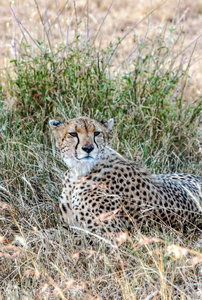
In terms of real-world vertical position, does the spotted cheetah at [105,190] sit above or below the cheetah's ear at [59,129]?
below

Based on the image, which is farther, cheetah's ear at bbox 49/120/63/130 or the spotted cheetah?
cheetah's ear at bbox 49/120/63/130

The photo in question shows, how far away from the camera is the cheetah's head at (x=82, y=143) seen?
2617 mm

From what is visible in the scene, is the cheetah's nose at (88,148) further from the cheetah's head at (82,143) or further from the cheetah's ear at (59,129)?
the cheetah's ear at (59,129)

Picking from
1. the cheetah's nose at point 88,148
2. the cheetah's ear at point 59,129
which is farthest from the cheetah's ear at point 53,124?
the cheetah's nose at point 88,148

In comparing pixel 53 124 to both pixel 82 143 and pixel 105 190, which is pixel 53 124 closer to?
pixel 82 143

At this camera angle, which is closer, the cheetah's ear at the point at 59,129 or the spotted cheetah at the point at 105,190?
the spotted cheetah at the point at 105,190

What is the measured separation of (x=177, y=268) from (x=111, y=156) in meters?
0.83

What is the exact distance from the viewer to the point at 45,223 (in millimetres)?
2869

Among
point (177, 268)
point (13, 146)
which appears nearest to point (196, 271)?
point (177, 268)

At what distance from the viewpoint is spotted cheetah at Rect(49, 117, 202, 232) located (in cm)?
262

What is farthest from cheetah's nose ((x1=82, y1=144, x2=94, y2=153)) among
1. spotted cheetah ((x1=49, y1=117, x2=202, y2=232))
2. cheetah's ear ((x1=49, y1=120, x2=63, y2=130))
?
cheetah's ear ((x1=49, y1=120, x2=63, y2=130))

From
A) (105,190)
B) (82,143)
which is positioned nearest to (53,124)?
(82,143)

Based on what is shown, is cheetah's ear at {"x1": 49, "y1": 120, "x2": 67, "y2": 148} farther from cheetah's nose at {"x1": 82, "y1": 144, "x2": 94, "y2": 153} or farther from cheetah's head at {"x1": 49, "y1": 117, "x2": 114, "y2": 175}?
cheetah's nose at {"x1": 82, "y1": 144, "x2": 94, "y2": 153}

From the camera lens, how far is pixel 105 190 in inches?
106
